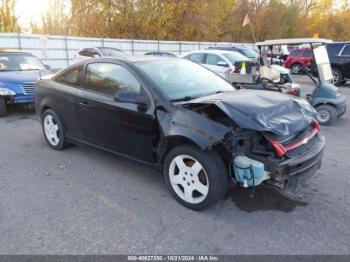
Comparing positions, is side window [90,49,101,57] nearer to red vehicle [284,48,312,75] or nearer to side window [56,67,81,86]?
side window [56,67,81,86]

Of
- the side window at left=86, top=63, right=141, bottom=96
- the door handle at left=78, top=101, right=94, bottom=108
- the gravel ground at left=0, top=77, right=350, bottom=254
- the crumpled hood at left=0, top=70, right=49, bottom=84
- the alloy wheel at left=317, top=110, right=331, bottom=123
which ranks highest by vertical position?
the side window at left=86, top=63, right=141, bottom=96

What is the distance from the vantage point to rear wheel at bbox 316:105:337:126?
22.4ft

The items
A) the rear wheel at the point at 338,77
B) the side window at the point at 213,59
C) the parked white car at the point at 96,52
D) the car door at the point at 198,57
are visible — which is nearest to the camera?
the side window at the point at 213,59

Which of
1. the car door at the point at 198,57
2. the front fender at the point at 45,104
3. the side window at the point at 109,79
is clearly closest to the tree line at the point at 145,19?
the car door at the point at 198,57

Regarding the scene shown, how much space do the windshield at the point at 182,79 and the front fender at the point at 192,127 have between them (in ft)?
0.89

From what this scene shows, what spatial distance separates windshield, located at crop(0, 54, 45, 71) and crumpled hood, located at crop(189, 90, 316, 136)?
6.80 metres

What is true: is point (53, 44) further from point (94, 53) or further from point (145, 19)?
point (145, 19)

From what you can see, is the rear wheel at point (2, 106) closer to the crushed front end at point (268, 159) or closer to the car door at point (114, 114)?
the car door at point (114, 114)

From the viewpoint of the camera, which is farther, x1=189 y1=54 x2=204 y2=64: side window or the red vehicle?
the red vehicle

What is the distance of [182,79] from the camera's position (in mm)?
3926

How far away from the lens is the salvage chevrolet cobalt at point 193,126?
2.96 metres

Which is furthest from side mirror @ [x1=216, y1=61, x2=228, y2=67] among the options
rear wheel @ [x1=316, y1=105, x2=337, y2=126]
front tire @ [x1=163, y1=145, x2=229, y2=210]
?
front tire @ [x1=163, y1=145, x2=229, y2=210]

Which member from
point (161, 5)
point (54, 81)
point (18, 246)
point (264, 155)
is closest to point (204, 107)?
point (264, 155)

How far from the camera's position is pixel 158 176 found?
4.11 meters
